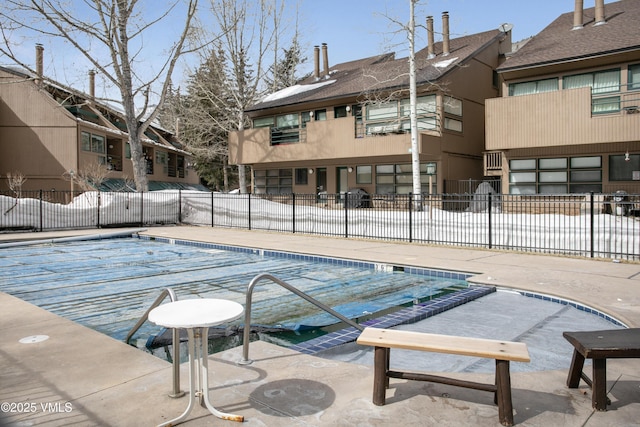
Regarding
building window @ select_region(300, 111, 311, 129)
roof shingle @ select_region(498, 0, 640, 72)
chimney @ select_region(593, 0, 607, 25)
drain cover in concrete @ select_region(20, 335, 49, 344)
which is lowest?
drain cover in concrete @ select_region(20, 335, 49, 344)

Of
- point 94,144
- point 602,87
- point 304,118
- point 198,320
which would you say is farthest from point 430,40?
point 198,320

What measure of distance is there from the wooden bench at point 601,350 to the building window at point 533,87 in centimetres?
1776

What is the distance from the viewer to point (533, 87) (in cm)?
1994

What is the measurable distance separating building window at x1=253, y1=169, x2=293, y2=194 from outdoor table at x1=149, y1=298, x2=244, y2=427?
83.2ft

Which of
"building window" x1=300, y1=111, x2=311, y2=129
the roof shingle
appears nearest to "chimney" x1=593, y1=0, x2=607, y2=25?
the roof shingle

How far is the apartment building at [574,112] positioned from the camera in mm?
17156

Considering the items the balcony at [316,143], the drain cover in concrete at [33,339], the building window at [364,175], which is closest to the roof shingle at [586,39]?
the balcony at [316,143]

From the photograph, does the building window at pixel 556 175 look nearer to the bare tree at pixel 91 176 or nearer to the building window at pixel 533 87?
the building window at pixel 533 87

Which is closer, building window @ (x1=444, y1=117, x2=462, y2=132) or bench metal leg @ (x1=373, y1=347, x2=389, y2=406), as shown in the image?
bench metal leg @ (x1=373, y1=347, x2=389, y2=406)

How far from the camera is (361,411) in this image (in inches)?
128

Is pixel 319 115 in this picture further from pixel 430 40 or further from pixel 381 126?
pixel 430 40

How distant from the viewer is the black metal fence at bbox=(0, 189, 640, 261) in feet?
36.7

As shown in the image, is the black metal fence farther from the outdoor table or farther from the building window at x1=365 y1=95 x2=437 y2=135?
the outdoor table

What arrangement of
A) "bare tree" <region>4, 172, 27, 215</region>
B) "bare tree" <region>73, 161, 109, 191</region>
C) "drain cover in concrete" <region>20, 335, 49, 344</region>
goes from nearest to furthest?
"drain cover in concrete" <region>20, 335, 49, 344</region> < "bare tree" <region>4, 172, 27, 215</region> < "bare tree" <region>73, 161, 109, 191</region>
